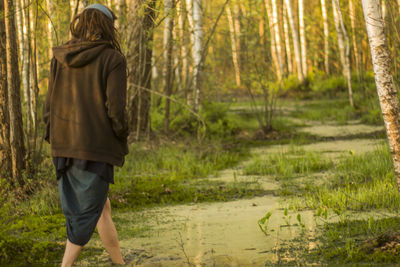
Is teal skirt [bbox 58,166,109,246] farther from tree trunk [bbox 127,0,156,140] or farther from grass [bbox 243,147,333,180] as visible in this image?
tree trunk [bbox 127,0,156,140]

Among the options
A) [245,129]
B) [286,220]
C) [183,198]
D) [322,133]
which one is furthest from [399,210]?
[245,129]

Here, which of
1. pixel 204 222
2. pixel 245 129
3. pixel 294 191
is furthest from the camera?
pixel 245 129

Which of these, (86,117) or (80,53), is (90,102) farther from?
(80,53)

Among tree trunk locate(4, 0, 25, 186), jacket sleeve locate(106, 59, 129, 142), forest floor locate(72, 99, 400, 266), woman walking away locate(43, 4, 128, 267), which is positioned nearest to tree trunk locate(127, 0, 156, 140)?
forest floor locate(72, 99, 400, 266)

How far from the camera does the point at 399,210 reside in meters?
5.55

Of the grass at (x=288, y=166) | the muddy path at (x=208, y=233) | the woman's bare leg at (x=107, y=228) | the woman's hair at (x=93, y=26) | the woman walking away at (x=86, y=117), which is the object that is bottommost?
the muddy path at (x=208, y=233)

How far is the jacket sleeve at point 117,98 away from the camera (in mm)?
3600

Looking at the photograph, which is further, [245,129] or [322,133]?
[245,129]

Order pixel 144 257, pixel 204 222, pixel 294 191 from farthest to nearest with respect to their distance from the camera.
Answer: pixel 294 191
pixel 204 222
pixel 144 257

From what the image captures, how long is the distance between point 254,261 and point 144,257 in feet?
3.12

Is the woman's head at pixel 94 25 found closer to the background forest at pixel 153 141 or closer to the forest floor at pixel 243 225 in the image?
the background forest at pixel 153 141

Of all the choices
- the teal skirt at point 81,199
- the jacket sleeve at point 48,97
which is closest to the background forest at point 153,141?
the teal skirt at point 81,199

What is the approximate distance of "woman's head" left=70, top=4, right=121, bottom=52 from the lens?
3.67m

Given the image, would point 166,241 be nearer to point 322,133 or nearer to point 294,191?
point 294,191
